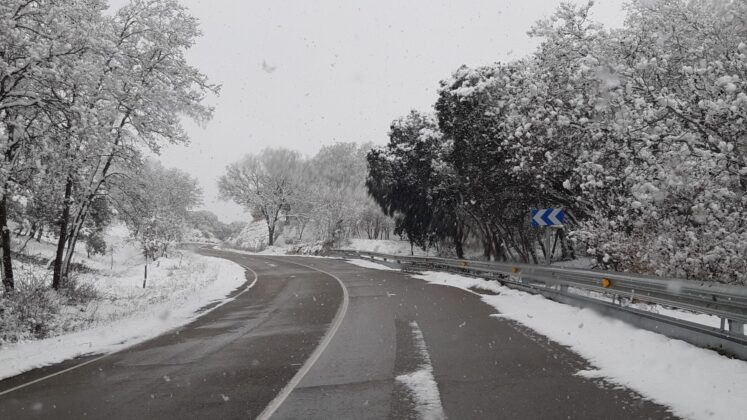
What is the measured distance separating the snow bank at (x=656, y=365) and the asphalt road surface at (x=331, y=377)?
0.96 ft

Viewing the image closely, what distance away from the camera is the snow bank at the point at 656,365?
507cm

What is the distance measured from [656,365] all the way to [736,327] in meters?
1.17

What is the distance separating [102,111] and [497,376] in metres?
11.1

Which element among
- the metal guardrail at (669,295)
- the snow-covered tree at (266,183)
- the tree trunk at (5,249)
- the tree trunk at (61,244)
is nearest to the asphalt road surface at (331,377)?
the metal guardrail at (669,295)

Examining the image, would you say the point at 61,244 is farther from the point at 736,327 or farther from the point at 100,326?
the point at 736,327

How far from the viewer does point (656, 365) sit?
653cm

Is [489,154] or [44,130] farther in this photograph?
[489,154]

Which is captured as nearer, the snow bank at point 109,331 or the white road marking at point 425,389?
the white road marking at point 425,389

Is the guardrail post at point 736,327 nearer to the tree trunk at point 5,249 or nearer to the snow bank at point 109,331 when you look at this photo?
the snow bank at point 109,331

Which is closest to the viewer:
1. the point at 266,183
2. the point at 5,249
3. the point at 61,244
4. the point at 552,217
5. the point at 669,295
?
the point at 669,295

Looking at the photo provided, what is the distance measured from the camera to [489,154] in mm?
23688

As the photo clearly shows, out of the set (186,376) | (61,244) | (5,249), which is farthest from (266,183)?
(186,376)

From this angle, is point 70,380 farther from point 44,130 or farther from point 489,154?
point 489,154

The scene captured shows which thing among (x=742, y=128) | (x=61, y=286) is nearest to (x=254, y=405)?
(x=742, y=128)
